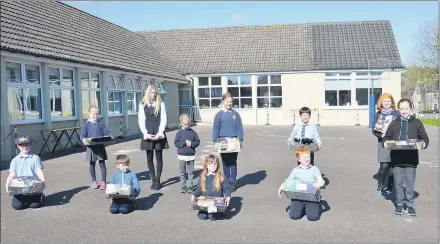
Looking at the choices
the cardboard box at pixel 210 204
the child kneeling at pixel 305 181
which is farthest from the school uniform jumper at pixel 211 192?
the child kneeling at pixel 305 181

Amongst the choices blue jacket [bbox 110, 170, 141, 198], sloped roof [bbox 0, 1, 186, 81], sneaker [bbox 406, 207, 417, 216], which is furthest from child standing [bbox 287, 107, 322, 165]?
sloped roof [bbox 0, 1, 186, 81]

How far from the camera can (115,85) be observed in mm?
19766

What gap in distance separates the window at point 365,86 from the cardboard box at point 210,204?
24940 mm

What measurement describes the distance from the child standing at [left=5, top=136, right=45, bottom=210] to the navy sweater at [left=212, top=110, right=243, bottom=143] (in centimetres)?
304

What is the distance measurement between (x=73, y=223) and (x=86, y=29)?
16569 millimetres

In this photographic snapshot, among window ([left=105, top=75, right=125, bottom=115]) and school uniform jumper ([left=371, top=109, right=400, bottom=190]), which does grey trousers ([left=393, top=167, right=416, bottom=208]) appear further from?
window ([left=105, top=75, right=125, bottom=115])

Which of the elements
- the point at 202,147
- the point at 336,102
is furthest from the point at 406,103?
the point at 336,102

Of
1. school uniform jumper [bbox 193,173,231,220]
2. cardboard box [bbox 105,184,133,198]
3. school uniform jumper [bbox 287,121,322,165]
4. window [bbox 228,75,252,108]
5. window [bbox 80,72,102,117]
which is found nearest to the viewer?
school uniform jumper [bbox 193,173,231,220]

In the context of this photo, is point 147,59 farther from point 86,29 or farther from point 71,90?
point 71,90

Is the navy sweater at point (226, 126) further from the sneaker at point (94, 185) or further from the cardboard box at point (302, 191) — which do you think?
the sneaker at point (94, 185)

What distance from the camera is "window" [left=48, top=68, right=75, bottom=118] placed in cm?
1487

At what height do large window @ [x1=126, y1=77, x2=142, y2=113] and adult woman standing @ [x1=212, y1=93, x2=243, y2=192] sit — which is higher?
large window @ [x1=126, y1=77, x2=142, y2=113]

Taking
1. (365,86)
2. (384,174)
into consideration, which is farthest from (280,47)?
(384,174)

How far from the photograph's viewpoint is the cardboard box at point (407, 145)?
19.4 ft
